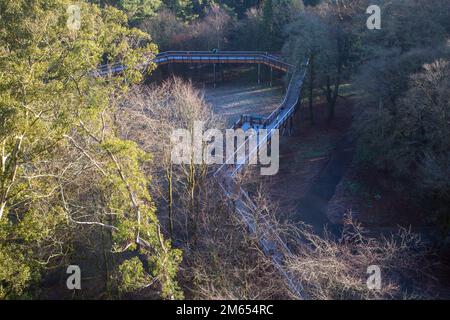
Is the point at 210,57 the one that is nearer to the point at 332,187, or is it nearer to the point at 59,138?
the point at 332,187

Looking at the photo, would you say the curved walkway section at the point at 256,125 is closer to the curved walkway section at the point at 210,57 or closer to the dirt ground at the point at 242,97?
the curved walkway section at the point at 210,57

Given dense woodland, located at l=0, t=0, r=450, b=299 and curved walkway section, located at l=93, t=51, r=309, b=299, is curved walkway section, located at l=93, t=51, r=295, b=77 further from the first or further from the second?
dense woodland, located at l=0, t=0, r=450, b=299

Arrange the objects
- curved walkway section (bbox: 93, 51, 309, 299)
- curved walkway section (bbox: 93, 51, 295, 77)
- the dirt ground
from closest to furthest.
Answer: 1. curved walkway section (bbox: 93, 51, 309, 299)
2. the dirt ground
3. curved walkway section (bbox: 93, 51, 295, 77)

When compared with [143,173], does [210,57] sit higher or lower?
higher

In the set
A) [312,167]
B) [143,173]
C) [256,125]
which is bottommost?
[312,167]

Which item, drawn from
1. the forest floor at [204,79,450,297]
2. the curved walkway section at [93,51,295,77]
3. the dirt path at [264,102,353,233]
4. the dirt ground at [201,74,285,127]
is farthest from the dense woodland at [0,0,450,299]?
the curved walkway section at [93,51,295,77]

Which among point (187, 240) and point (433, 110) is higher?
point (433, 110)

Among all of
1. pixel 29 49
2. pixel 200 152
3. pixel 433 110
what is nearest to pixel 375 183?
pixel 433 110

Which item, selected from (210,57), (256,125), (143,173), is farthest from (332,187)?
(210,57)
